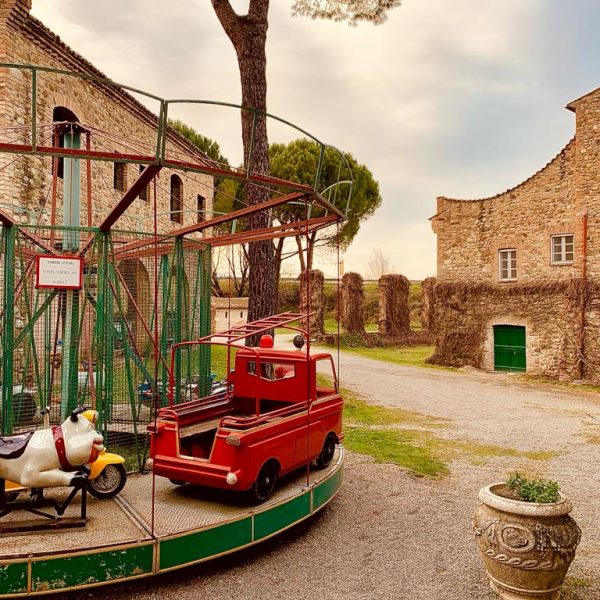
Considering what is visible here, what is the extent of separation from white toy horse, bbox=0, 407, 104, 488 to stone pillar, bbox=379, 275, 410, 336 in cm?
3026

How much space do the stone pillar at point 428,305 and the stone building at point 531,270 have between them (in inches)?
547

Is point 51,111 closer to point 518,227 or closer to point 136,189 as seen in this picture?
point 136,189

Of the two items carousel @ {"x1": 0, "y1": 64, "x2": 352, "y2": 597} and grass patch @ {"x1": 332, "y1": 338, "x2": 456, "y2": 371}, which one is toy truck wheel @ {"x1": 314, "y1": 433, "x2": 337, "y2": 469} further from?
grass patch @ {"x1": 332, "y1": 338, "x2": 456, "y2": 371}

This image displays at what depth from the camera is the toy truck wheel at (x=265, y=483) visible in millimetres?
5809

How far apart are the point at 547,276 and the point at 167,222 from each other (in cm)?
1412

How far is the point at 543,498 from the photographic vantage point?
480cm

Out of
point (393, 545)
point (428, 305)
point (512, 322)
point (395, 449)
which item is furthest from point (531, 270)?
point (393, 545)

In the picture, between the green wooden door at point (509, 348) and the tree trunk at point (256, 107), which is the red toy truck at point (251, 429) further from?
the green wooden door at point (509, 348)

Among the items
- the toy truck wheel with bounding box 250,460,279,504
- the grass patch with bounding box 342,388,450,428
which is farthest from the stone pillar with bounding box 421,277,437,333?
the toy truck wheel with bounding box 250,460,279,504

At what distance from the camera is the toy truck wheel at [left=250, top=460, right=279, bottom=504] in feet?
Answer: 19.1

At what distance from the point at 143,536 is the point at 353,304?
28474mm

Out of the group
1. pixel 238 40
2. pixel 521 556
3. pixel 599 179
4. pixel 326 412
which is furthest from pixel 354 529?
pixel 599 179

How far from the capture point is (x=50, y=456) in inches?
207

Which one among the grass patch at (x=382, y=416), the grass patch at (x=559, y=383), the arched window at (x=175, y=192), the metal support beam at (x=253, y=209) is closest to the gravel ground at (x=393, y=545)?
the grass patch at (x=382, y=416)
